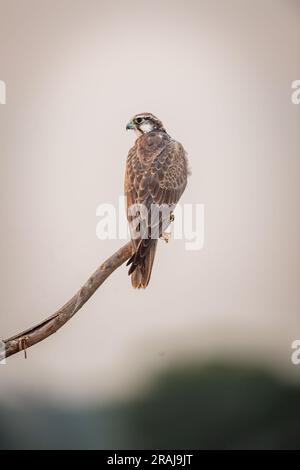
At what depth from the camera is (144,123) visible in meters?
3.36

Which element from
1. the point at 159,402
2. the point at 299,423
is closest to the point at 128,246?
the point at 159,402

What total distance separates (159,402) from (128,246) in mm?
977

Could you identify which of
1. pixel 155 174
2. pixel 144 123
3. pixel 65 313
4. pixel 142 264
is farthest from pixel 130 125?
pixel 65 313

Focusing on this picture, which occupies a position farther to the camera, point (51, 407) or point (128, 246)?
point (51, 407)

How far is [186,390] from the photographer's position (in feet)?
11.9

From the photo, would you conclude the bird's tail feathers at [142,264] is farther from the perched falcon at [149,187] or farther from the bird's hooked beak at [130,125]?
the bird's hooked beak at [130,125]

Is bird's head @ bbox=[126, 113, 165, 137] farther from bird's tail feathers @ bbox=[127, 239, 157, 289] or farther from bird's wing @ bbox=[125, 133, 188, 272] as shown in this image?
bird's tail feathers @ bbox=[127, 239, 157, 289]

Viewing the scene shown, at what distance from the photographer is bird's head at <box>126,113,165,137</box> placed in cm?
335

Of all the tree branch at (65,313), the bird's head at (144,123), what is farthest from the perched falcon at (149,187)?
the tree branch at (65,313)

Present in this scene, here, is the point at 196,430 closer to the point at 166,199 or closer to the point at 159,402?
the point at 159,402

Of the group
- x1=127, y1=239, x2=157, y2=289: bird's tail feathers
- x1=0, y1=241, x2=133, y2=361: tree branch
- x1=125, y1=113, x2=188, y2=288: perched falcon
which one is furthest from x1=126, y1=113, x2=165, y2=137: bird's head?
x1=0, y1=241, x2=133, y2=361: tree branch

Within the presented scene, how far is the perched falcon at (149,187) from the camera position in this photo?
3.12 meters

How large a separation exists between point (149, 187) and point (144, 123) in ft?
1.24
